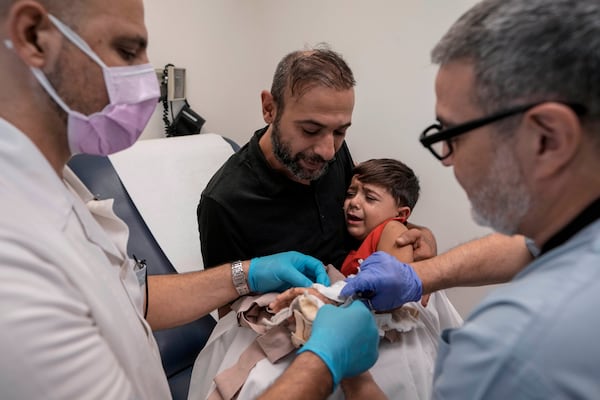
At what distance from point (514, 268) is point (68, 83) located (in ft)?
4.36

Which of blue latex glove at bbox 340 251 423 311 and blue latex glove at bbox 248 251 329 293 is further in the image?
blue latex glove at bbox 248 251 329 293

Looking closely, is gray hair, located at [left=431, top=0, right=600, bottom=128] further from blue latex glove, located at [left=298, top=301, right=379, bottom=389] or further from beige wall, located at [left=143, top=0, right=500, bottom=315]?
beige wall, located at [left=143, top=0, right=500, bottom=315]

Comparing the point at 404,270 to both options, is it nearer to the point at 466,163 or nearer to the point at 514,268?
the point at 514,268

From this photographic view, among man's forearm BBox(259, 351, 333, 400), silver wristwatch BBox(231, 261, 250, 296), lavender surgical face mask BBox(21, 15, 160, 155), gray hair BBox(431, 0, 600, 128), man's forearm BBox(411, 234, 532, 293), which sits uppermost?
gray hair BBox(431, 0, 600, 128)

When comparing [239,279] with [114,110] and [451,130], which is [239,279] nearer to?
[114,110]

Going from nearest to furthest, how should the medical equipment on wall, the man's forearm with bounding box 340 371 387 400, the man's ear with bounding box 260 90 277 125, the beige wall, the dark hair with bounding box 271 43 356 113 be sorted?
the man's forearm with bounding box 340 371 387 400 → the dark hair with bounding box 271 43 356 113 → the man's ear with bounding box 260 90 277 125 → the beige wall → the medical equipment on wall

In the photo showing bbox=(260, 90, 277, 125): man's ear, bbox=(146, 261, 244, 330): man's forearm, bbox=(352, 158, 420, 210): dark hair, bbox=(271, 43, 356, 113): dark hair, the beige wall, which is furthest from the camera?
the beige wall

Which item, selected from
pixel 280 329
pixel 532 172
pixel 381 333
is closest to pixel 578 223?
pixel 532 172

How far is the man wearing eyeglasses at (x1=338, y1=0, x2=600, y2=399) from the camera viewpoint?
0.48 metres

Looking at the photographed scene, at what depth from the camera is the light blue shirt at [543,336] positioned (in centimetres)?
47

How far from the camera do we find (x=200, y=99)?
2.26 m

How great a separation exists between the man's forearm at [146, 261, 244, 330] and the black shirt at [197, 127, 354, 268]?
119mm

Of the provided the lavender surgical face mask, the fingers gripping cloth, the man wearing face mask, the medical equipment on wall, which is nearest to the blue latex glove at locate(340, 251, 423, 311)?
the fingers gripping cloth

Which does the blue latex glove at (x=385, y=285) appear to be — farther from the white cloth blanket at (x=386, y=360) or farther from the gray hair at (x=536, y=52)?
the gray hair at (x=536, y=52)
